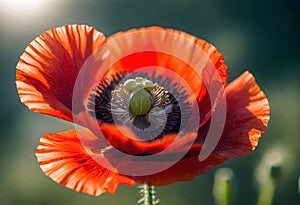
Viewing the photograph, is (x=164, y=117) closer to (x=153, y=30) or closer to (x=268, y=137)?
(x=153, y=30)

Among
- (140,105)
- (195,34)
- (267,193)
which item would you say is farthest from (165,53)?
(195,34)

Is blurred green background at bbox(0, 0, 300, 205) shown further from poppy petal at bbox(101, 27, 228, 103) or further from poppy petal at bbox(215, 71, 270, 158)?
poppy petal at bbox(215, 71, 270, 158)

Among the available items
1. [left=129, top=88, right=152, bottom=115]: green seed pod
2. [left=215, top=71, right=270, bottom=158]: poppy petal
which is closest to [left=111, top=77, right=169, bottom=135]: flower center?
[left=129, top=88, right=152, bottom=115]: green seed pod

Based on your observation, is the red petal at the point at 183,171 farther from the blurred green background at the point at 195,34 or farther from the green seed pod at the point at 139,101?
the blurred green background at the point at 195,34

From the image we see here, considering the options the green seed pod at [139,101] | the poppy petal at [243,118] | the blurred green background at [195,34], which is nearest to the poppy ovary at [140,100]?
the green seed pod at [139,101]

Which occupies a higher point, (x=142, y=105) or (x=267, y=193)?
(x=142, y=105)

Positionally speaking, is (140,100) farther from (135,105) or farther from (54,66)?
(54,66)
